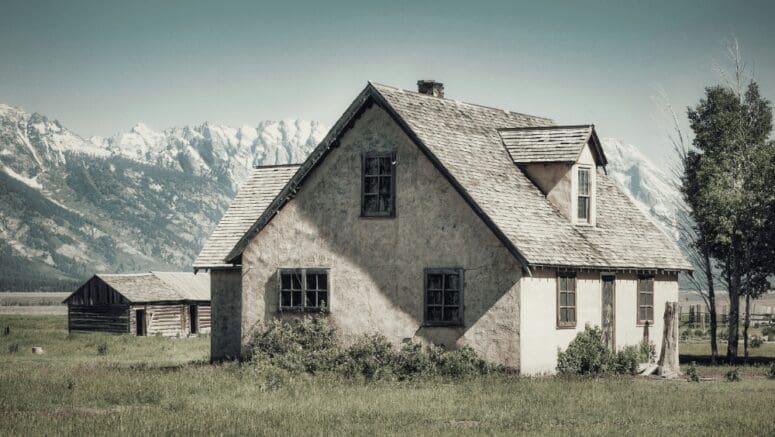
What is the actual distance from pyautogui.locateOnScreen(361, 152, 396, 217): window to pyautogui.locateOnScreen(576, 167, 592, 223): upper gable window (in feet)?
21.2

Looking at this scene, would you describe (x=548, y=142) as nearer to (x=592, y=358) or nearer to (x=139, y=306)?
(x=592, y=358)

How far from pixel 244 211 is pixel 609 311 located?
14.2m

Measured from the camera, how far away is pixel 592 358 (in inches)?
1256

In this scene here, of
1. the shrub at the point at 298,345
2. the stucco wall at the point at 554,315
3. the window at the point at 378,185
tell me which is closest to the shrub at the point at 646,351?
the stucco wall at the point at 554,315

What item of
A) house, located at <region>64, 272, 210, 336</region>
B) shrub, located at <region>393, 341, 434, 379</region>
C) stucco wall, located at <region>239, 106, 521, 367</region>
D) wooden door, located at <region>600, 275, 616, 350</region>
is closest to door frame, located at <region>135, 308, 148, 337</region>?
house, located at <region>64, 272, 210, 336</region>

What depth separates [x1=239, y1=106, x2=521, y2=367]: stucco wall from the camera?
29812 mm

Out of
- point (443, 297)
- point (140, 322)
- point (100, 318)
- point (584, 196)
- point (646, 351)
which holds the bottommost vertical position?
point (140, 322)

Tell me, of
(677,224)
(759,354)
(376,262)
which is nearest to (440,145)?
(376,262)

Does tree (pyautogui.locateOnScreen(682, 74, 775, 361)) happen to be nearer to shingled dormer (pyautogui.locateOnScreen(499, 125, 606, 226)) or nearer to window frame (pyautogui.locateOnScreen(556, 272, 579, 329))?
shingled dormer (pyautogui.locateOnScreen(499, 125, 606, 226))

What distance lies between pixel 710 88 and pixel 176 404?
27.0 metres

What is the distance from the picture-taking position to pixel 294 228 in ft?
109

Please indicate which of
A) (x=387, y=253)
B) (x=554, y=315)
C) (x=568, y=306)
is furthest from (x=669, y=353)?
(x=387, y=253)

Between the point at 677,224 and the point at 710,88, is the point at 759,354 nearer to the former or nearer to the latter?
the point at 677,224

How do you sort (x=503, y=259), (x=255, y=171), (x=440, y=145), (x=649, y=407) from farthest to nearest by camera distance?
(x=255, y=171), (x=440, y=145), (x=503, y=259), (x=649, y=407)
